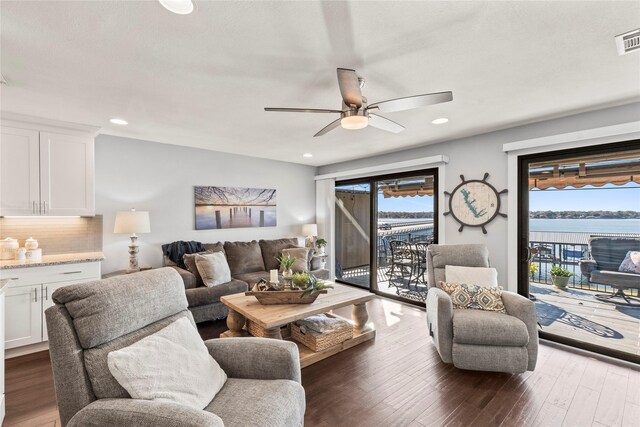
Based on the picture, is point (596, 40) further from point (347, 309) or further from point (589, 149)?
point (347, 309)

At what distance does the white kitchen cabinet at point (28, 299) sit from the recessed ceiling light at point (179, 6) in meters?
2.91

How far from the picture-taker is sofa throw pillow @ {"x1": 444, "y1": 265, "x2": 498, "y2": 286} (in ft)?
9.74

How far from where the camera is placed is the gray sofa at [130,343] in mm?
1079

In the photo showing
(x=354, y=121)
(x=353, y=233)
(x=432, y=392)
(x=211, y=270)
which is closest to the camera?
(x=354, y=121)

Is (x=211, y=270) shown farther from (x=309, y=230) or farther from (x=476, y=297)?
(x=476, y=297)

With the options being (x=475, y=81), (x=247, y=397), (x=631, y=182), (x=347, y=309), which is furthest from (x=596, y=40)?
(x=347, y=309)

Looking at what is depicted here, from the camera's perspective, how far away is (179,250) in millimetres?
3984

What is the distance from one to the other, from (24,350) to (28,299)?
0.55 m

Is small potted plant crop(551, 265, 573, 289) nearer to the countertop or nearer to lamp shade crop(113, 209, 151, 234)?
lamp shade crop(113, 209, 151, 234)

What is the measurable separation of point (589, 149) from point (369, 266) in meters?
3.27

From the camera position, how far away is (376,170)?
4738 mm

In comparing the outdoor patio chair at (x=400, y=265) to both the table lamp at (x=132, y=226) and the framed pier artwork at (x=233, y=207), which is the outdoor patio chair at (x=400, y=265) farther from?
the table lamp at (x=132, y=226)

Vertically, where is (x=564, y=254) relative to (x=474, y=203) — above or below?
below

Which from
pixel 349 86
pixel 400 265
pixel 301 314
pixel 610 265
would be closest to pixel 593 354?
pixel 610 265
